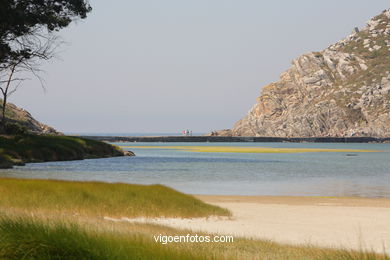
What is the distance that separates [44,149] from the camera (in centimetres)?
6462

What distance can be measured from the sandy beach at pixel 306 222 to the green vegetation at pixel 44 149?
31.5 metres

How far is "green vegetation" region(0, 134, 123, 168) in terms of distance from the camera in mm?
57213

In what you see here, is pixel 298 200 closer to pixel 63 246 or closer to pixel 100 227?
pixel 100 227

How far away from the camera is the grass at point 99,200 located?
69.6 feet

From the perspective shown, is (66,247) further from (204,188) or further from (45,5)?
(45,5)

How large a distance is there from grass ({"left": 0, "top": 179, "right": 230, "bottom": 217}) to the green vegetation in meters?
29.0

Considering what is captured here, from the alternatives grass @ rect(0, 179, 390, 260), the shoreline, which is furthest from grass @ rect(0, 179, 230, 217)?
the shoreline

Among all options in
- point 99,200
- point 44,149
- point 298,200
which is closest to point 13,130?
point 44,149

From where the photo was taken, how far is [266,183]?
44.0m

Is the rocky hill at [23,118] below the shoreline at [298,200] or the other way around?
the other way around

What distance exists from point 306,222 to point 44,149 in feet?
159

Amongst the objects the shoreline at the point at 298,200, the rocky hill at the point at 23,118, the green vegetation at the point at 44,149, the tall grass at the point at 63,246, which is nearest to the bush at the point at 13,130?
the green vegetation at the point at 44,149

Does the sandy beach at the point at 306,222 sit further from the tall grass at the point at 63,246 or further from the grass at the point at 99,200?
the tall grass at the point at 63,246

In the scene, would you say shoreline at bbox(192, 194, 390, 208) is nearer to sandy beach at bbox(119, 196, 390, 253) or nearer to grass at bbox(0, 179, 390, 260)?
sandy beach at bbox(119, 196, 390, 253)
